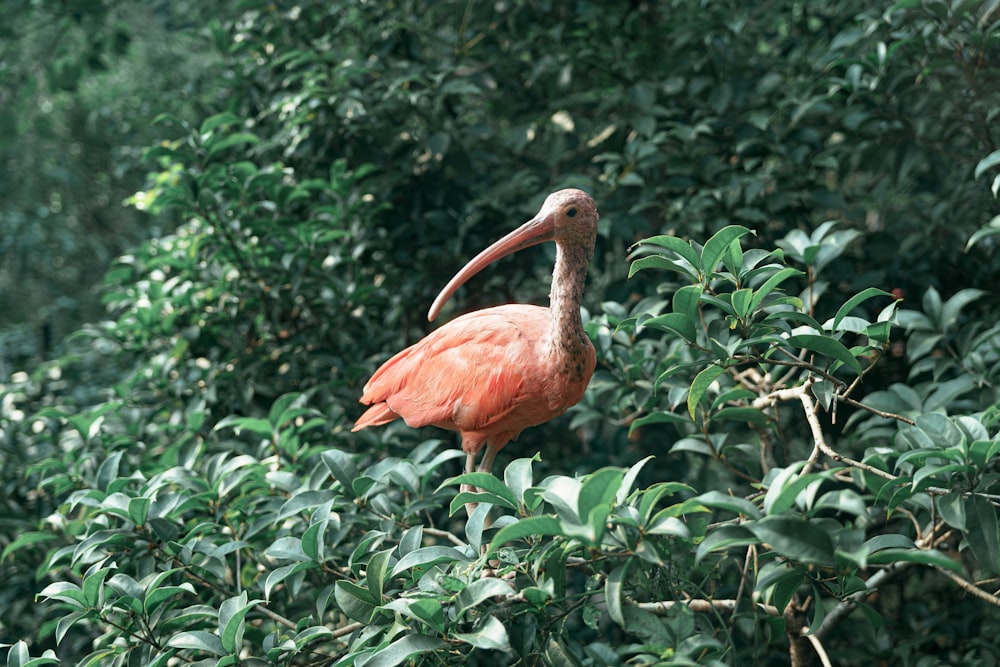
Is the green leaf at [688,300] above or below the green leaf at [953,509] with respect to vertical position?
above

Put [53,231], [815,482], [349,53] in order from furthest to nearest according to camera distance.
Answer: [53,231]
[349,53]
[815,482]

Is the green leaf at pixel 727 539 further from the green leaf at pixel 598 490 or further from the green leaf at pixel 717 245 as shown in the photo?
the green leaf at pixel 717 245

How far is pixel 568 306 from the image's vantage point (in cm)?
152

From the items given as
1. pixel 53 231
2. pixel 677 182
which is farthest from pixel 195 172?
pixel 53 231

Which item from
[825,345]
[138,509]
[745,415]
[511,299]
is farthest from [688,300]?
[511,299]

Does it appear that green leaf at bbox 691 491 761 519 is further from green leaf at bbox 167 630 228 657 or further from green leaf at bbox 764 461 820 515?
green leaf at bbox 167 630 228 657

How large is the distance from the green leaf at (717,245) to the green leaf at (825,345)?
18 cm

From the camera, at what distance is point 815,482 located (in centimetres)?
99

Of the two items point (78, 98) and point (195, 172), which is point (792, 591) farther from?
point (78, 98)

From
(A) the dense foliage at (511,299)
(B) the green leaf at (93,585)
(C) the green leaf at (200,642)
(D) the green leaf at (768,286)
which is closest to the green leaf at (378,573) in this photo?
(A) the dense foliage at (511,299)

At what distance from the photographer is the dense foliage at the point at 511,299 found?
1470 millimetres

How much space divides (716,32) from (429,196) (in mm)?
1057

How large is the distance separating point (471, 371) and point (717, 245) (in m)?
0.54

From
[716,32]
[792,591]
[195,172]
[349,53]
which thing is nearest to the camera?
[792,591]
